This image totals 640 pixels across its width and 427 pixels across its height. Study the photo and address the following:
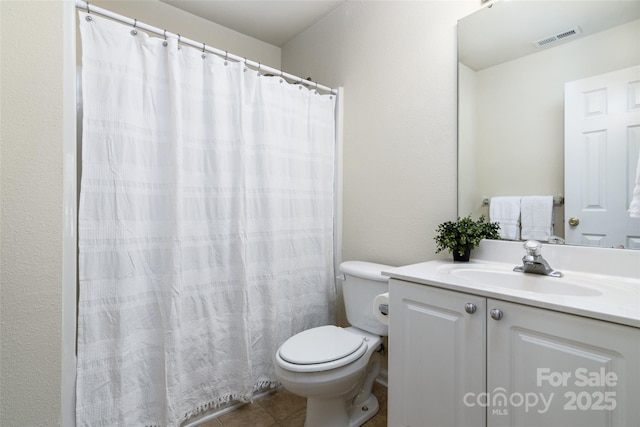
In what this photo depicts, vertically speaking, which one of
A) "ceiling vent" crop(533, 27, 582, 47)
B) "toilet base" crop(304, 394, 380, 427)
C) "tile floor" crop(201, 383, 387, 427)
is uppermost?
"ceiling vent" crop(533, 27, 582, 47)

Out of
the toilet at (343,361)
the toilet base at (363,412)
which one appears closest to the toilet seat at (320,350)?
the toilet at (343,361)

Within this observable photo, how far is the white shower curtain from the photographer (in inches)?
48.2

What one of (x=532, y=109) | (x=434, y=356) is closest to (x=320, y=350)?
(x=434, y=356)

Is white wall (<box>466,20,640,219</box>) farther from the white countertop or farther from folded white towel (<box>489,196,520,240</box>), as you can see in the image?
the white countertop

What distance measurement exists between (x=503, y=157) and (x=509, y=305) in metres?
0.79

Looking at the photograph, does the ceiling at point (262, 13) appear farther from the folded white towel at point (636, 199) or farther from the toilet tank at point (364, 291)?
the folded white towel at point (636, 199)

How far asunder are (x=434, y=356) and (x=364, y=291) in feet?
2.08

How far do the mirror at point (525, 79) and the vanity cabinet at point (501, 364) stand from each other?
58 centimetres

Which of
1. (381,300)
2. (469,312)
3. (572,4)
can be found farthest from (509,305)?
(572,4)

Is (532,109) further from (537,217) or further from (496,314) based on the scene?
(496,314)

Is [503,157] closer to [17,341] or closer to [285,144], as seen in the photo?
[285,144]

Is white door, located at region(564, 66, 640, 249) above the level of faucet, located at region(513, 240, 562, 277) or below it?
above

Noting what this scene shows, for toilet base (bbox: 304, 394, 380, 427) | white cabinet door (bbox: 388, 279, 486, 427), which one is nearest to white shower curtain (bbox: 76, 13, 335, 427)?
toilet base (bbox: 304, 394, 380, 427)

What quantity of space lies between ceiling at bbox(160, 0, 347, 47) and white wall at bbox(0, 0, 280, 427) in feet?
4.32
